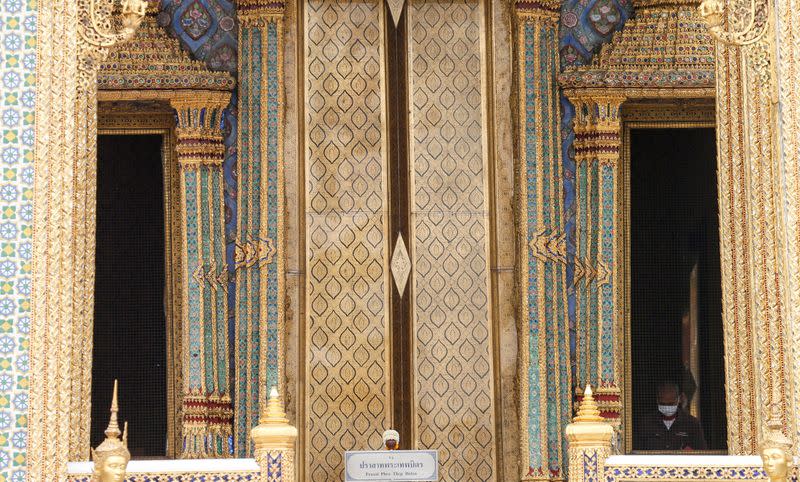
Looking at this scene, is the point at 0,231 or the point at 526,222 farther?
the point at 526,222

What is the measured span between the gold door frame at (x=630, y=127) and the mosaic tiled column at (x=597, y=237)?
311mm

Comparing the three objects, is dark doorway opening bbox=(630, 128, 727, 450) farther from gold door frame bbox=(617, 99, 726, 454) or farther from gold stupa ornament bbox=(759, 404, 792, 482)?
gold stupa ornament bbox=(759, 404, 792, 482)

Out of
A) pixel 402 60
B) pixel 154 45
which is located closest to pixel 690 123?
pixel 402 60

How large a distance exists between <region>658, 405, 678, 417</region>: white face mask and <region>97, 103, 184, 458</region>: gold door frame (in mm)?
3854

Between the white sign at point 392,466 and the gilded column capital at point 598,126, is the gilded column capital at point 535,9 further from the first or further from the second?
the white sign at point 392,466

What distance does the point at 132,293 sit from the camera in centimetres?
1293

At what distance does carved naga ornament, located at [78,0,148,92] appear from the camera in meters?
9.14

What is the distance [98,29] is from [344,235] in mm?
→ 3680

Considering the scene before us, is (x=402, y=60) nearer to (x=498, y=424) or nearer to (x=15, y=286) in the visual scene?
(x=498, y=424)

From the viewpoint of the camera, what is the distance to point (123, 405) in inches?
503

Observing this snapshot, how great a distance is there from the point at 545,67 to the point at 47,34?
472cm

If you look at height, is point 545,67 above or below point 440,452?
above

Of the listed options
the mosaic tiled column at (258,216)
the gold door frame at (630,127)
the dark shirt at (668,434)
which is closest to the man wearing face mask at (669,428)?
the dark shirt at (668,434)

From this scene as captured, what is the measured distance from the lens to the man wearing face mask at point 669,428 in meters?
12.9
